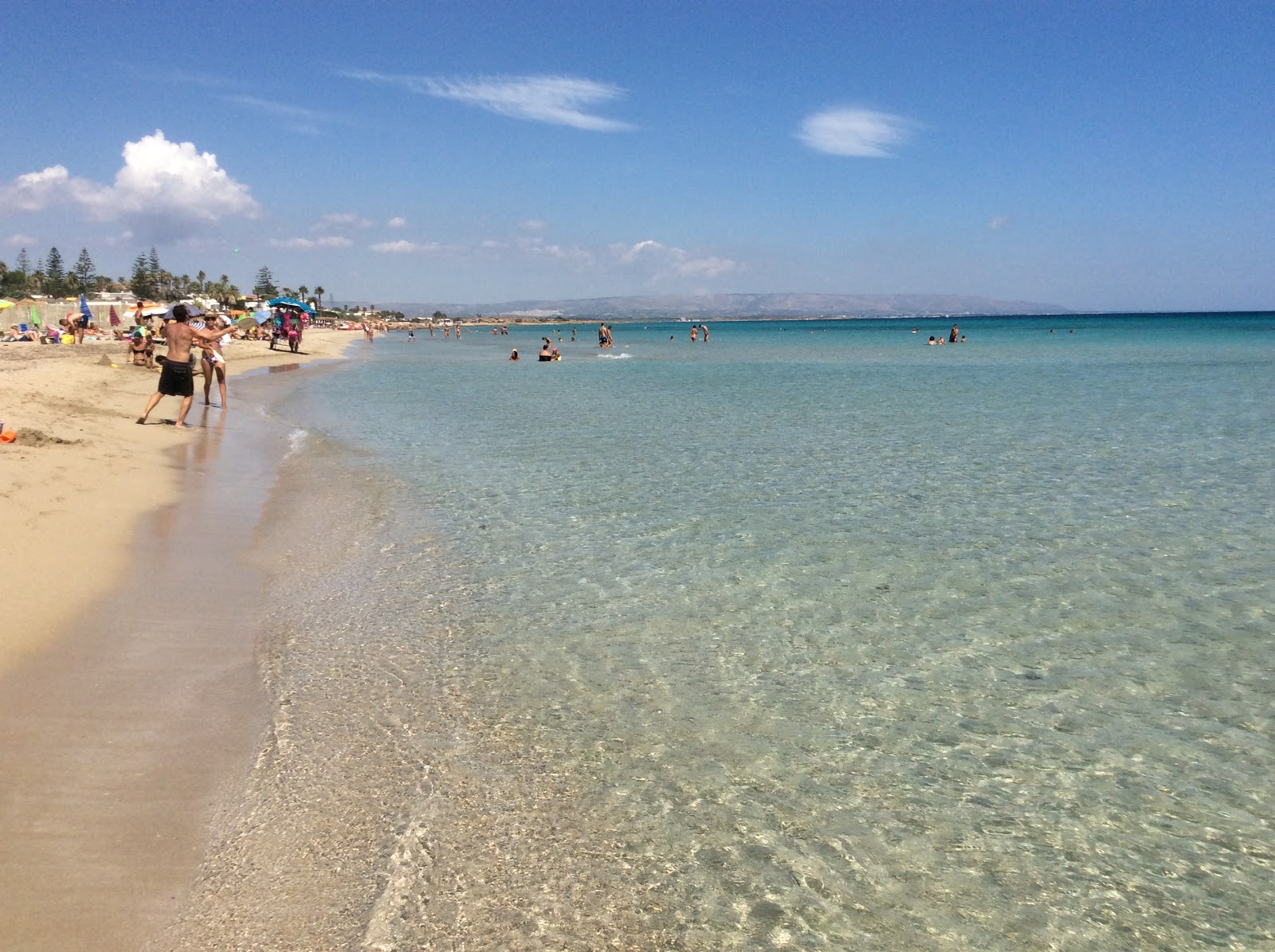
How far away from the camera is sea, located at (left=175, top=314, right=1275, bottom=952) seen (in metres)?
3.51

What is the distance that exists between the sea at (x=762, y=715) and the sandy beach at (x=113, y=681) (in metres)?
0.25

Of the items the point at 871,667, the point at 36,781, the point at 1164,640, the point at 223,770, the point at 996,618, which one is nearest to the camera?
the point at 36,781

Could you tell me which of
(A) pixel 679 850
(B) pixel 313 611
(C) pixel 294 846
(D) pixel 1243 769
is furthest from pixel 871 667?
(B) pixel 313 611

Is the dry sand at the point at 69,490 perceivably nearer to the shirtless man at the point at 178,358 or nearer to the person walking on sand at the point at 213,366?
the shirtless man at the point at 178,358

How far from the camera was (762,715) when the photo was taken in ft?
17.1

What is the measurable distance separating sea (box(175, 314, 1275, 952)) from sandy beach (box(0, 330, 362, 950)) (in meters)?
0.25

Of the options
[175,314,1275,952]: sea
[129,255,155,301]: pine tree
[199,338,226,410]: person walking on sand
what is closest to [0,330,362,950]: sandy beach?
[175,314,1275,952]: sea

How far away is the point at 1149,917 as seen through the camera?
136 inches

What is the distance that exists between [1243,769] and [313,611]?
6203mm

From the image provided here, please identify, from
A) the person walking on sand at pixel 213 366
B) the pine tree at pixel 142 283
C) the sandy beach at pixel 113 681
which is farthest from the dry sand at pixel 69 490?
the pine tree at pixel 142 283

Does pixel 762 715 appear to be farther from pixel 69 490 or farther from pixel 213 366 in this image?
pixel 213 366

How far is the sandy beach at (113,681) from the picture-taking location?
11.4ft

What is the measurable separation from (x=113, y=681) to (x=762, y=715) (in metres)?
3.93

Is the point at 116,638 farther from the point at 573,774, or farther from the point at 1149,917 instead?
the point at 1149,917
